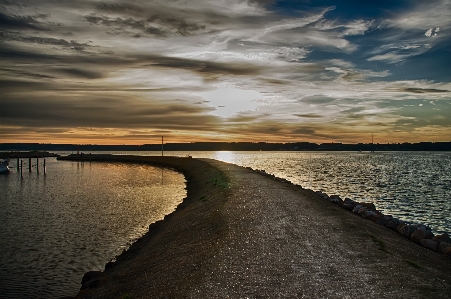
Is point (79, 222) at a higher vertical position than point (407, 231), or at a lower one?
lower

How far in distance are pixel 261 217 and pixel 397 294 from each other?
371 inches

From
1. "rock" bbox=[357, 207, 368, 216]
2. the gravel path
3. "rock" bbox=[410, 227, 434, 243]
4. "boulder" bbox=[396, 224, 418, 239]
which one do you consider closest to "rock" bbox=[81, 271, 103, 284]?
the gravel path

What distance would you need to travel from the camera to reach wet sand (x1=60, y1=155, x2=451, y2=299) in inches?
385

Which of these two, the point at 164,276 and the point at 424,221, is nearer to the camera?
the point at 164,276

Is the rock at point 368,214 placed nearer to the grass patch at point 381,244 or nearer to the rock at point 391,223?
the rock at point 391,223

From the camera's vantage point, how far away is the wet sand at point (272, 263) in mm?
9781

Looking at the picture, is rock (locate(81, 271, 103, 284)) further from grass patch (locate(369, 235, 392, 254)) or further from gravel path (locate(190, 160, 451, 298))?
grass patch (locate(369, 235, 392, 254))

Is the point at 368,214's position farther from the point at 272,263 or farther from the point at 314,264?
the point at 272,263

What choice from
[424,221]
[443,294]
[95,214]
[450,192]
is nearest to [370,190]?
[450,192]

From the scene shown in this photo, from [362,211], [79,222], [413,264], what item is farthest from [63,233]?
[362,211]

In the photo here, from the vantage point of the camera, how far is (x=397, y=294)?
954cm

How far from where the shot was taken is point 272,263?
1158cm

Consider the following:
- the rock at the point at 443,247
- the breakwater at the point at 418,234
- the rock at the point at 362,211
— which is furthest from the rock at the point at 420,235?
the rock at the point at 362,211

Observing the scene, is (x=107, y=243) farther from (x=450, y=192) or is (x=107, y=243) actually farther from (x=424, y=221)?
(x=450, y=192)
